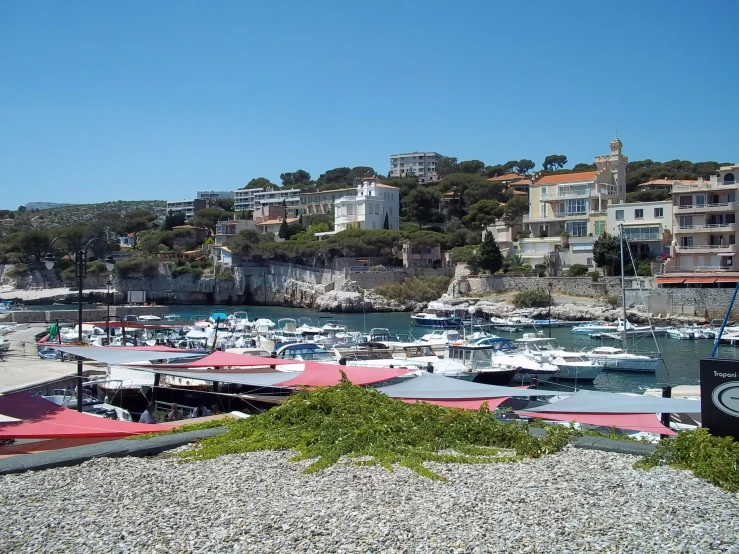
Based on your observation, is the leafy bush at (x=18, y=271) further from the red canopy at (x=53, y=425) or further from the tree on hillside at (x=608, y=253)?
the red canopy at (x=53, y=425)

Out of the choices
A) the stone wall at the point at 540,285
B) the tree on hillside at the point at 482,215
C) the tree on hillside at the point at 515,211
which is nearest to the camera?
the stone wall at the point at 540,285

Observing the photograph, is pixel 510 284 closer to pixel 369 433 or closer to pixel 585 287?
pixel 585 287

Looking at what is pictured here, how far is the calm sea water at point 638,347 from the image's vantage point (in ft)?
107

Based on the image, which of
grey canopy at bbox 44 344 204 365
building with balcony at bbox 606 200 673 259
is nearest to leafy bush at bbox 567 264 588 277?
building with balcony at bbox 606 200 673 259

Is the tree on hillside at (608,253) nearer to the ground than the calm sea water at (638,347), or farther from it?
farther from it

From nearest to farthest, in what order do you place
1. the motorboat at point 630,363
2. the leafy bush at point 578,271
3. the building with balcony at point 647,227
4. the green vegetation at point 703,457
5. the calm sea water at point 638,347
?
the green vegetation at point 703,457, the calm sea water at point 638,347, the motorboat at point 630,363, the building with balcony at point 647,227, the leafy bush at point 578,271

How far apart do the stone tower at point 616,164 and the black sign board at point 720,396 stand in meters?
70.5

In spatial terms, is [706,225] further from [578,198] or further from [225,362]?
[225,362]

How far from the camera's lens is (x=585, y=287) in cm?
6519

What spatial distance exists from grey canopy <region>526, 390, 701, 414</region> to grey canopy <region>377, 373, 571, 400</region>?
1158 mm

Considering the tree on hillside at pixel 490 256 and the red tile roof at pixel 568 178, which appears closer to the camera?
the tree on hillside at pixel 490 256

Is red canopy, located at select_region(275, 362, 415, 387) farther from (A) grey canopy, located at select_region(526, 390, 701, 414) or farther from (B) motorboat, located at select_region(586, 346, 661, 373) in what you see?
(B) motorboat, located at select_region(586, 346, 661, 373)

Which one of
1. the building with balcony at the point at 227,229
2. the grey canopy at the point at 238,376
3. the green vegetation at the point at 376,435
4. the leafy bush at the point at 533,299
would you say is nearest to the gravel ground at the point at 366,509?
the green vegetation at the point at 376,435

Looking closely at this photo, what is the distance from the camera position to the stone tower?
7662cm
